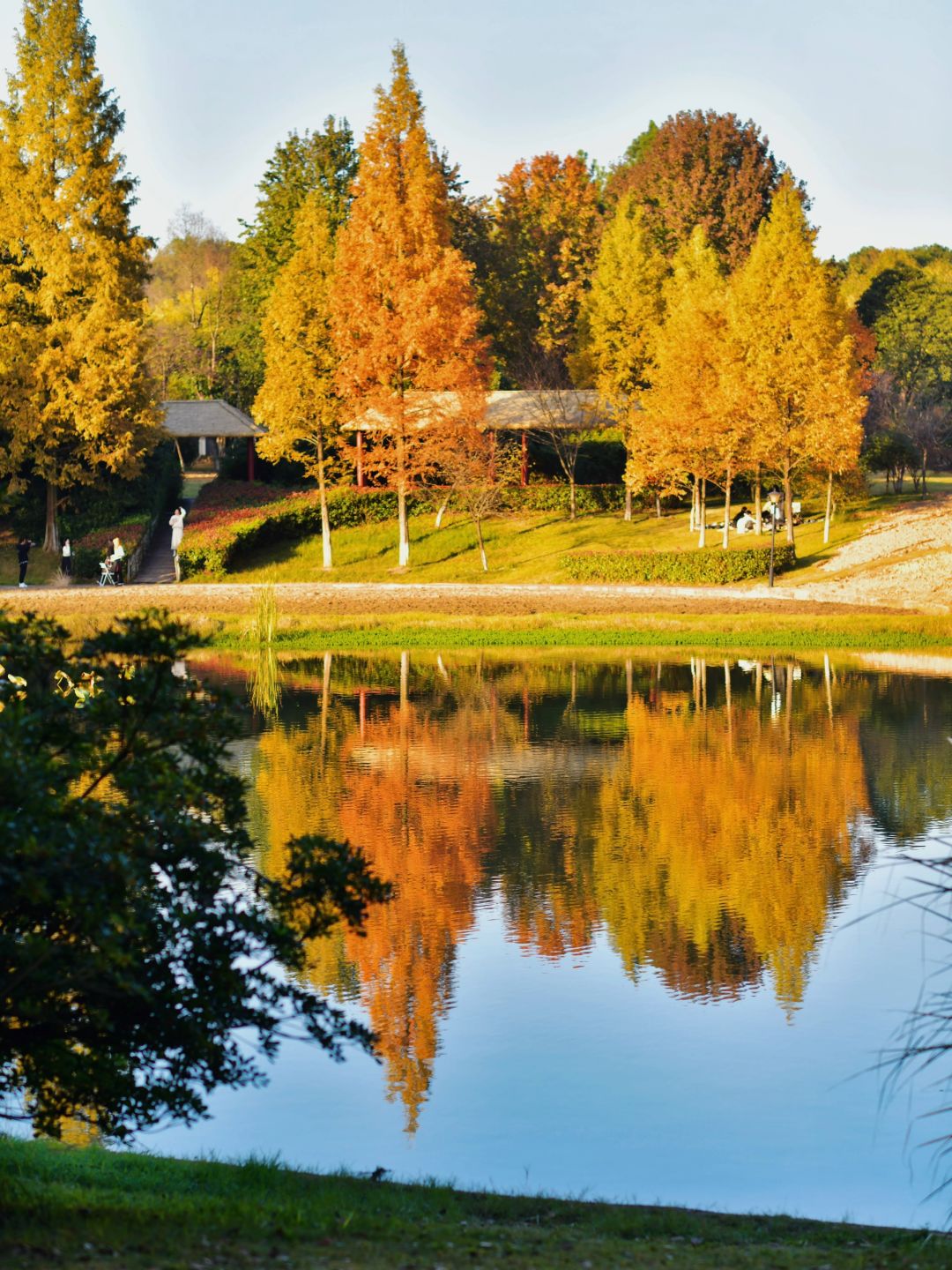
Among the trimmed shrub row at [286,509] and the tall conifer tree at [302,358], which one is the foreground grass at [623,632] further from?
the tall conifer tree at [302,358]

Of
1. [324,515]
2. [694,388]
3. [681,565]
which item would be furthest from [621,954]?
[324,515]

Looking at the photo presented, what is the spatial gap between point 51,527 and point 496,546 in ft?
46.1

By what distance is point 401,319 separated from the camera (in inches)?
1834

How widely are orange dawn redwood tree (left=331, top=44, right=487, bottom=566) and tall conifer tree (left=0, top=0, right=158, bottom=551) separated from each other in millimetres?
6628

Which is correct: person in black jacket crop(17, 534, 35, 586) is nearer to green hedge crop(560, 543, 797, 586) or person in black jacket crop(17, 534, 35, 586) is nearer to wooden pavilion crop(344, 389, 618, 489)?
wooden pavilion crop(344, 389, 618, 489)

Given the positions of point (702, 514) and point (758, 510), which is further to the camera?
point (758, 510)

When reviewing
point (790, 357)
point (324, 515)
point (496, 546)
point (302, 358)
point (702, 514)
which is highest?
point (302, 358)

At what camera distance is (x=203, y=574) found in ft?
147

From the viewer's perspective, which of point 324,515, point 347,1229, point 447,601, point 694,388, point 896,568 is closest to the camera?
point 347,1229

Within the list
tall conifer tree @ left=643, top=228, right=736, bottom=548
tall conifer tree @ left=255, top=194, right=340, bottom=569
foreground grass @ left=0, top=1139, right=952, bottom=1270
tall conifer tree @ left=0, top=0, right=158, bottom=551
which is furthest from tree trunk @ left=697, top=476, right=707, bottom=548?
foreground grass @ left=0, top=1139, right=952, bottom=1270

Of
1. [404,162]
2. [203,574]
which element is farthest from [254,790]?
[404,162]

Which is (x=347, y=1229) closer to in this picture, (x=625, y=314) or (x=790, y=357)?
(x=790, y=357)

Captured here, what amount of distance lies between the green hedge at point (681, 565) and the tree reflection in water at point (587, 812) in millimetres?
13292

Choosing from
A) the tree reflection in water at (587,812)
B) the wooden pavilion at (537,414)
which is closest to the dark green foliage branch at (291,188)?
the wooden pavilion at (537,414)
